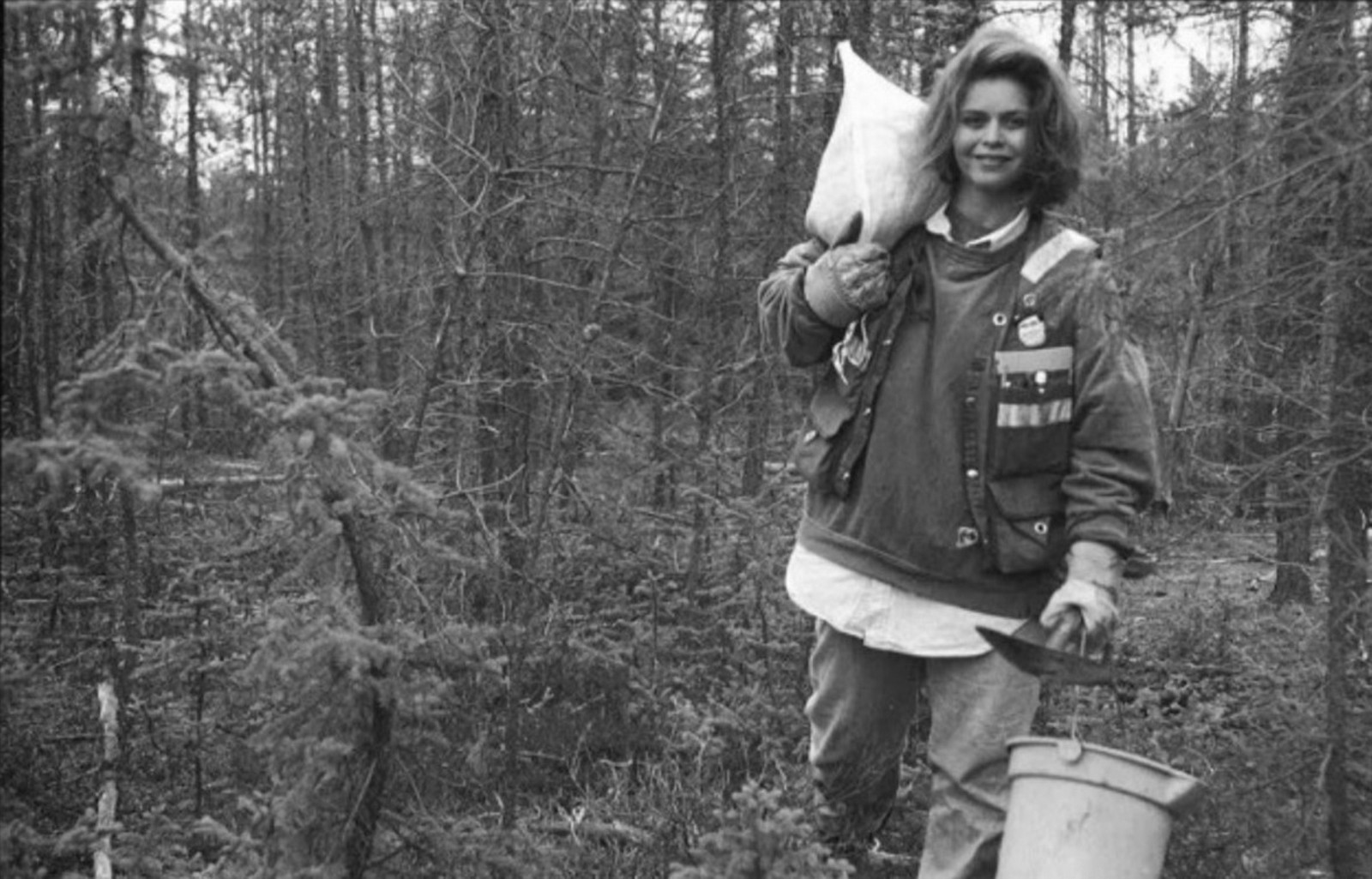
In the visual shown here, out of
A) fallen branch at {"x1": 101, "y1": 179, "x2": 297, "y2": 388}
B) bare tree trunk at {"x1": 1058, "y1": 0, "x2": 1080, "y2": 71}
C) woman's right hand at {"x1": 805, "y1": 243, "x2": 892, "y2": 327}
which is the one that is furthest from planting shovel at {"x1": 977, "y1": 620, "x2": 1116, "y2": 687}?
bare tree trunk at {"x1": 1058, "y1": 0, "x2": 1080, "y2": 71}

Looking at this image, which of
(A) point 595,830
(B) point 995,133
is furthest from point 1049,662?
(A) point 595,830

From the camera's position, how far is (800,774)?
480 centimetres

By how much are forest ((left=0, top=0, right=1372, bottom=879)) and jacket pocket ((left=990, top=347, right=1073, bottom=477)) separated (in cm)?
25

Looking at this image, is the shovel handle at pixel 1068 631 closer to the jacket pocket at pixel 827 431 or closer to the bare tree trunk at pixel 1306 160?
the jacket pocket at pixel 827 431

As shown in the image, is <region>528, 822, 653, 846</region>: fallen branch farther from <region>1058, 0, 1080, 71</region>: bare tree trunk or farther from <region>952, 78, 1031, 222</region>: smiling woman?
<region>1058, 0, 1080, 71</region>: bare tree trunk

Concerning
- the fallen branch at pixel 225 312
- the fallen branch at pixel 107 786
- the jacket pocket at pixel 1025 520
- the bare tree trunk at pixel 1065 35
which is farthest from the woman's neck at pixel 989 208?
the bare tree trunk at pixel 1065 35

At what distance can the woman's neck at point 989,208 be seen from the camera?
126 inches

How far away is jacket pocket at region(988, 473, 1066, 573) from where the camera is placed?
302 cm

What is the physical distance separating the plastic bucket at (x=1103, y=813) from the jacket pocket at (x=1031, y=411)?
63 centimetres

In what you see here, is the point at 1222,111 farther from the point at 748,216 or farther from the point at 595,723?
the point at 748,216

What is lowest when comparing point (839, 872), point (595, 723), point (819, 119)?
point (595, 723)

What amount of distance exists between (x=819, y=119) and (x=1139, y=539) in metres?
3.37

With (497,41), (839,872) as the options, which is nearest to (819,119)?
(497,41)

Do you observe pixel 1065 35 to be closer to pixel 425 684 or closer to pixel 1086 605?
pixel 1086 605
